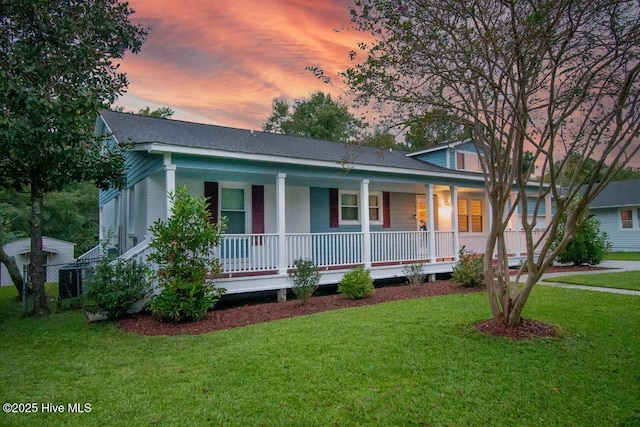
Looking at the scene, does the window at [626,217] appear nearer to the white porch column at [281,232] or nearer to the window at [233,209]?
the white porch column at [281,232]

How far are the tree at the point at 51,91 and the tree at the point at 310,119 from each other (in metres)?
21.6

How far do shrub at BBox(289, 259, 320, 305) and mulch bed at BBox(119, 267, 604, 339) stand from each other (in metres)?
0.24

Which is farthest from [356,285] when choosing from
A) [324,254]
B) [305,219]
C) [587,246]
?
[587,246]

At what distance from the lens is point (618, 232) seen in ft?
79.5

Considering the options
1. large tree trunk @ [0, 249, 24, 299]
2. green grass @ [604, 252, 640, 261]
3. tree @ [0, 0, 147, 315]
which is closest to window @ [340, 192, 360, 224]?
tree @ [0, 0, 147, 315]

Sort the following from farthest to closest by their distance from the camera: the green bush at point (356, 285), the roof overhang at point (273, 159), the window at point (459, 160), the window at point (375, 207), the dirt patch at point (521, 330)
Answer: the window at point (459, 160)
the window at point (375, 207)
the green bush at point (356, 285)
the roof overhang at point (273, 159)
the dirt patch at point (521, 330)

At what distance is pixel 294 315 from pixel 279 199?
8.86ft

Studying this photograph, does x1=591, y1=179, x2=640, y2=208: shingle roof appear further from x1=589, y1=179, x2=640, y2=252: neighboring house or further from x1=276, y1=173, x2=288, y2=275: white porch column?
x1=276, y1=173, x2=288, y2=275: white porch column

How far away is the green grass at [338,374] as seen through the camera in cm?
332

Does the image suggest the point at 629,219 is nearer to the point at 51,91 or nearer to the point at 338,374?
the point at 338,374

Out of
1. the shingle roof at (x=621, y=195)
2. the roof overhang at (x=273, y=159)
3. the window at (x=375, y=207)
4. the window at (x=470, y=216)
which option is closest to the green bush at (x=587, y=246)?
the window at (x=470, y=216)

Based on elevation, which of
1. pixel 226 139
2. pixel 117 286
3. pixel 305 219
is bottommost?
pixel 117 286

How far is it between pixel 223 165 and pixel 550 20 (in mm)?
6246

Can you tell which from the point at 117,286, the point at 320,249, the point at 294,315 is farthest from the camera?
the point at 320,249
